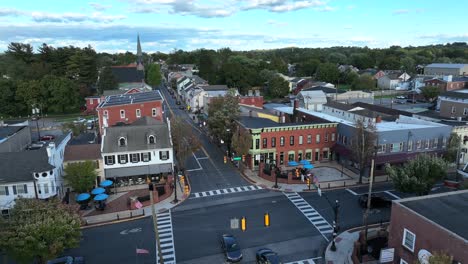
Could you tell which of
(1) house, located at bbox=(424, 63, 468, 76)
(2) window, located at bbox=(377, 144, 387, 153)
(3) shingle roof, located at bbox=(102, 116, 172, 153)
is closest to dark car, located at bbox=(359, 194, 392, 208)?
(2) window, located at bbox=(377, 144, 387, 153)

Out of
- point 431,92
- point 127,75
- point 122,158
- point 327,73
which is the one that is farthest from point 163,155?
point 327,73

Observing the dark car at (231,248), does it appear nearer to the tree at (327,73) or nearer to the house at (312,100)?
the house at (312,100)

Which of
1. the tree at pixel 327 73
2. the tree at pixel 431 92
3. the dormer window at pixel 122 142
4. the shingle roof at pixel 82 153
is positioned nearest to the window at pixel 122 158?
the dormer window at pixel 122 142

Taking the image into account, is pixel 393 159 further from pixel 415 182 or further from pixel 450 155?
pixel 415 182

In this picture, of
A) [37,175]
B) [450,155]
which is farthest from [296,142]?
[37,175]

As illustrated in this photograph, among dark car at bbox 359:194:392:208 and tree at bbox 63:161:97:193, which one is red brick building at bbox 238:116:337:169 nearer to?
dark car at bbox 359:194:392:208
